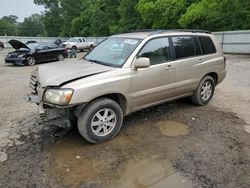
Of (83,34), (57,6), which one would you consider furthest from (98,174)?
(57,6)

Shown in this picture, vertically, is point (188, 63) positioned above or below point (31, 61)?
above

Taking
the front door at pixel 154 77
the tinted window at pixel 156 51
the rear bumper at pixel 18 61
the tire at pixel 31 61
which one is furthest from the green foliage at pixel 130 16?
the front door at pixel 154 77

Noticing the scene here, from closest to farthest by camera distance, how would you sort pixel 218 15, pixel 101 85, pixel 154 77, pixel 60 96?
pixel 60 96 < pixel 101 85 < pixel 154 77 < pixel 218 15

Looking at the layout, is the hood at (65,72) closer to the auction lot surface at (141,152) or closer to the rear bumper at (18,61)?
the auction lot surface at (141,152)

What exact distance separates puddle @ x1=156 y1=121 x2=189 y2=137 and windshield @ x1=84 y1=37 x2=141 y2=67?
1.49 metres

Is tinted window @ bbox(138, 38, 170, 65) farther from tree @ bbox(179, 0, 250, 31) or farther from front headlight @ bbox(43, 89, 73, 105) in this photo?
tree @ bbox(179, 0, 250, 31)

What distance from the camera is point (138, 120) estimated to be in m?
4.69

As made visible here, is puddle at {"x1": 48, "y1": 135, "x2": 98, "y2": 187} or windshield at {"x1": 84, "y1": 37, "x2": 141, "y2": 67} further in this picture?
windshield at {"x1": 84, "y1": 37, "x2": 141, "y2": 67}

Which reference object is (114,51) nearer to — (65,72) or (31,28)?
(65,72)

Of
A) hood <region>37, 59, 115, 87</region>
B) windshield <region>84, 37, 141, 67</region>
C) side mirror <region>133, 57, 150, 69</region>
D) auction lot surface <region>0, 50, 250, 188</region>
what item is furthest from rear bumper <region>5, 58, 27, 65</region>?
side mirror <region>133, 57, 150, 69</region>

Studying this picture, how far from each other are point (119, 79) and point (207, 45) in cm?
277

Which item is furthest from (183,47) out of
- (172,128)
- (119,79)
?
(119,79)

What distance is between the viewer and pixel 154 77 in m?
4.20

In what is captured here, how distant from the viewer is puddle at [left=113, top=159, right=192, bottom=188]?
2848mm
